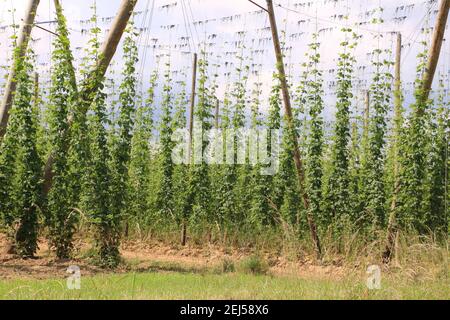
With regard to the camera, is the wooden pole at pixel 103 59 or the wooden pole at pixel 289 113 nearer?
the wooden pole at pixel 103 59

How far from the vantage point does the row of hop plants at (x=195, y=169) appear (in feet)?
34.7

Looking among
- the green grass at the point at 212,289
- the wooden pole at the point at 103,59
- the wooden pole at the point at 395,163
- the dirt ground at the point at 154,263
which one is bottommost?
the dirt ground at the point at 154,263

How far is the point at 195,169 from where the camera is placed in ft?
44.3

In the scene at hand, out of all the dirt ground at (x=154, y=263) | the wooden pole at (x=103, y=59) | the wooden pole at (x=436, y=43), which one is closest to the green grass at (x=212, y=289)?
the dirt ground at (x=154, y=263)

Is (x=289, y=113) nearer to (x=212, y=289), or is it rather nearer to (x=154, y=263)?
(x=154, y=263)

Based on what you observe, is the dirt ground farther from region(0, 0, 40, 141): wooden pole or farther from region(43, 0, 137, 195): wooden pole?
region(0, 0, 40, 141): wooden pole

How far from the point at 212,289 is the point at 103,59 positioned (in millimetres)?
4910

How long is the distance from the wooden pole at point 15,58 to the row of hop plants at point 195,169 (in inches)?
6.6

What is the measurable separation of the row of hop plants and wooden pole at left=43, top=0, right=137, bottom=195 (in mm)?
79

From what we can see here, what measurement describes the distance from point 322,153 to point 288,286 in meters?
5.60

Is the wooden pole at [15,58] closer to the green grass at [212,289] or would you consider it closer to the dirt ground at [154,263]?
the dirt ground at [154,263]

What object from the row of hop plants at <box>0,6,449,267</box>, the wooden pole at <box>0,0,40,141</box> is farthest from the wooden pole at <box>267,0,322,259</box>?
the wooden pole at <box>0,0,40,141</box>
